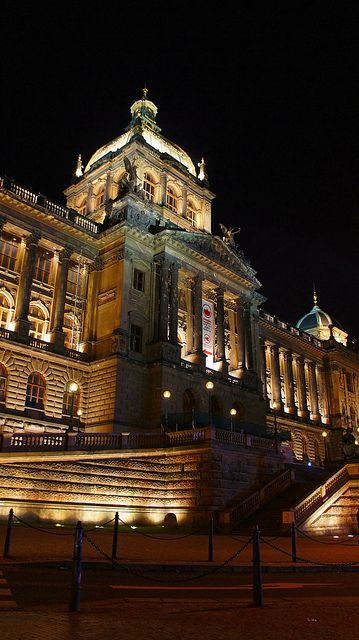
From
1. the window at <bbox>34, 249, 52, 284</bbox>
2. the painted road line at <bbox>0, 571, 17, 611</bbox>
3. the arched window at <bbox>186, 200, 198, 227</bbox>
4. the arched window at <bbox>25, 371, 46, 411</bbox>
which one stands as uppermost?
the arched window at <bbox>186, 200, 198, 227</bbox>

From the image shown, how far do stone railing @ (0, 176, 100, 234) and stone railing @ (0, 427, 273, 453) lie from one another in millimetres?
20152

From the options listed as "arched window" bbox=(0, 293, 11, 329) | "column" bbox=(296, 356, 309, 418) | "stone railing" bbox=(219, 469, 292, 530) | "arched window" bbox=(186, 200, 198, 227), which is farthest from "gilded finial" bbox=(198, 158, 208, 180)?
"stone railing" bbox=(219, 469, 292, 530)

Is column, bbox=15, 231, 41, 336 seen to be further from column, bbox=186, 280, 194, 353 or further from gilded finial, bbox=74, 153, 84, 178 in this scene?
gilded finial, bbox=74, 153, 84, 178

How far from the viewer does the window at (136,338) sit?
43.0 meters

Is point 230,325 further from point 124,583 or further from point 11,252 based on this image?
point 124,583

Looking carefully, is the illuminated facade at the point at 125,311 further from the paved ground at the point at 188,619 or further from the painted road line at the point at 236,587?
the paved ground at the point at 188,619

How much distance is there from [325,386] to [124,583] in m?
67.0

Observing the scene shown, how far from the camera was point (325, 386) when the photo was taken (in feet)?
245

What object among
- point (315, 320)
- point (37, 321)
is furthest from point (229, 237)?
point (315, 320)

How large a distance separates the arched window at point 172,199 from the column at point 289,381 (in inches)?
926

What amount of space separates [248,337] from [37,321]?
68.3 feet

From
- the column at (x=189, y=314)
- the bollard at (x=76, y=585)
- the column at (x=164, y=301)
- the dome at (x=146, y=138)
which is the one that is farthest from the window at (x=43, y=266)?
the bollard at (x=76, y=585)

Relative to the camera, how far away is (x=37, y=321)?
139 feet

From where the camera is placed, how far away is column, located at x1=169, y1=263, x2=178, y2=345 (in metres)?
44.2
